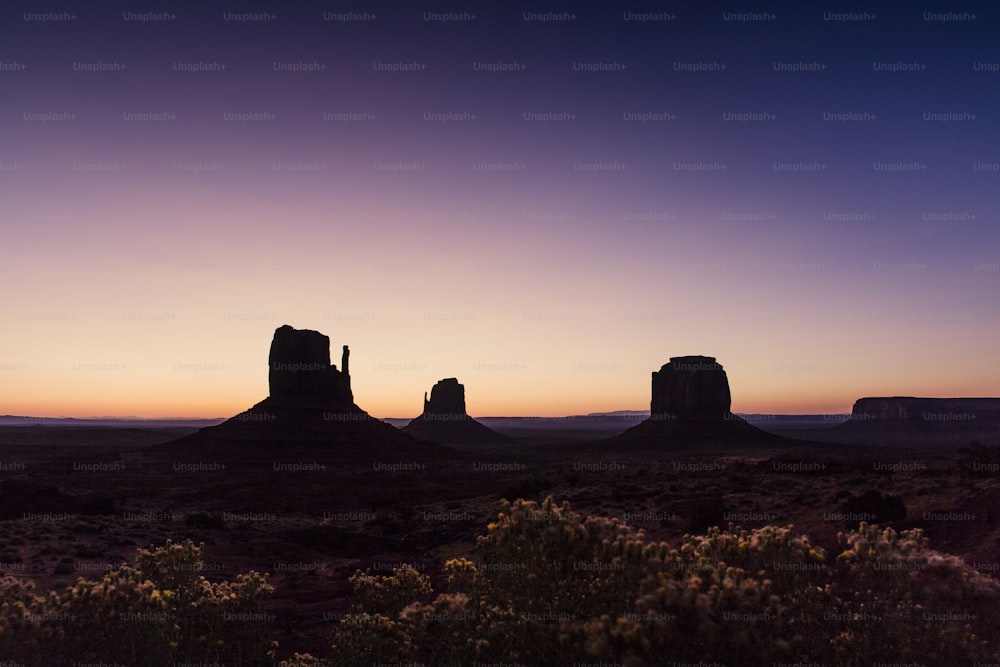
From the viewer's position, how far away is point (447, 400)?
175250mm

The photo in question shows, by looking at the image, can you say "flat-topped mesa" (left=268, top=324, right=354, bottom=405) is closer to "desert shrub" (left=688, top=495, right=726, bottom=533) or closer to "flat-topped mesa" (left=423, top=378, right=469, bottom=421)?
"flat-topped mesa" (left=423, top=378, right=469, bottom=421)

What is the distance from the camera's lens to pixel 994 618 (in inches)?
298

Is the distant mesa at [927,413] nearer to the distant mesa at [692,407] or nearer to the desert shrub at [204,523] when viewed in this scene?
the distant mesa at [692,407]

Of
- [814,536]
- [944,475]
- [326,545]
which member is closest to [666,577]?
[814,536]

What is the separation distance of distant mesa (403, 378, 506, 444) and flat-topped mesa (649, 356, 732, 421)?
45.8 meters

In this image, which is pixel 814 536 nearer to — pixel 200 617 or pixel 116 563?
pixel 200 617

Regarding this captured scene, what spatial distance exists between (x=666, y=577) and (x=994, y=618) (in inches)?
241

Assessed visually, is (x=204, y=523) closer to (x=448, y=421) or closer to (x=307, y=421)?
(x=307, y=421)

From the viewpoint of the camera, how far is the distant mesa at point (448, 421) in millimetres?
151875

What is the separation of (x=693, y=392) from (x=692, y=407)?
11.5ft

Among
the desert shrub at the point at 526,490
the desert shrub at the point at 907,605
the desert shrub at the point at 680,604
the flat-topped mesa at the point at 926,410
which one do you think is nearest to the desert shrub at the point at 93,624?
the desert shrub at the point at 680,604

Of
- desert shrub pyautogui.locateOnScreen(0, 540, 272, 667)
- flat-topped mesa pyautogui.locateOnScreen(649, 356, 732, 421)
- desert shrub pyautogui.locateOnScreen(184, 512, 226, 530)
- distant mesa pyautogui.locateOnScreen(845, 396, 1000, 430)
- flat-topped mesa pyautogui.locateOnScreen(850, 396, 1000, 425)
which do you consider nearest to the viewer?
desert shrub pyautogui.locateOnScreen(0, 540, 272, 667)

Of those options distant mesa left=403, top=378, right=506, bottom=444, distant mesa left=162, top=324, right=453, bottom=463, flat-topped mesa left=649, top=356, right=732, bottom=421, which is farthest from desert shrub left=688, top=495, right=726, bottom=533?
distant mesa left=403, top=378, right=506, bottom=444

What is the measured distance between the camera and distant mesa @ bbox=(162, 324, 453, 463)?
7694cm
